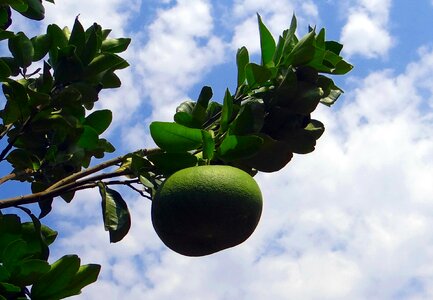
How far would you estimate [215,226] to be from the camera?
Result: 6.72 ft

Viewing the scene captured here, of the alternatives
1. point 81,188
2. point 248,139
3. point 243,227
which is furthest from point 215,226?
point 81,188

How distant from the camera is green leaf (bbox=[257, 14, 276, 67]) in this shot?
2.48 meters

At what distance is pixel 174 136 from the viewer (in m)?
2.24

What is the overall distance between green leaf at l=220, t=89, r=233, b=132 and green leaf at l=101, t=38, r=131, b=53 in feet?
2.75

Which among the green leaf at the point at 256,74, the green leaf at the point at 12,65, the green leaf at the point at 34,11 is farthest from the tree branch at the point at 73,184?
the green leaf at the point at 34,11

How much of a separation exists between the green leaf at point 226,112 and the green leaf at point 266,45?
0.99ft

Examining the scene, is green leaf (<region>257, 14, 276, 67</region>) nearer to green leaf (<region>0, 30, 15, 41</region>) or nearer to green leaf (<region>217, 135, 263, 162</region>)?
green leaf (<region>217, 135, 263, 162</region>)

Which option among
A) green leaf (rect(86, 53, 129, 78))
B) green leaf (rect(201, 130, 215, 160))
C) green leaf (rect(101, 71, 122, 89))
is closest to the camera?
green leaf (rect(201, 130, 215, 160))

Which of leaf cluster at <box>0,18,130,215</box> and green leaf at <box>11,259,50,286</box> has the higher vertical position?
leaf cluster at <box>0,18,130,215</box>

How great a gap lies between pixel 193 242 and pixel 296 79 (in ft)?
2.04

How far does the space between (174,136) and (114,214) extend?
34 cm

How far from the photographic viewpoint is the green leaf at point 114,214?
2303mm

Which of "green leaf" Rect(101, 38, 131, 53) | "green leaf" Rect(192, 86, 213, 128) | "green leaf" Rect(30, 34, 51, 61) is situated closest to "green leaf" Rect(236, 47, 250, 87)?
"green leaf" Rect(192, 86, 213, 128)

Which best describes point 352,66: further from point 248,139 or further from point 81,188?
point 81,188
